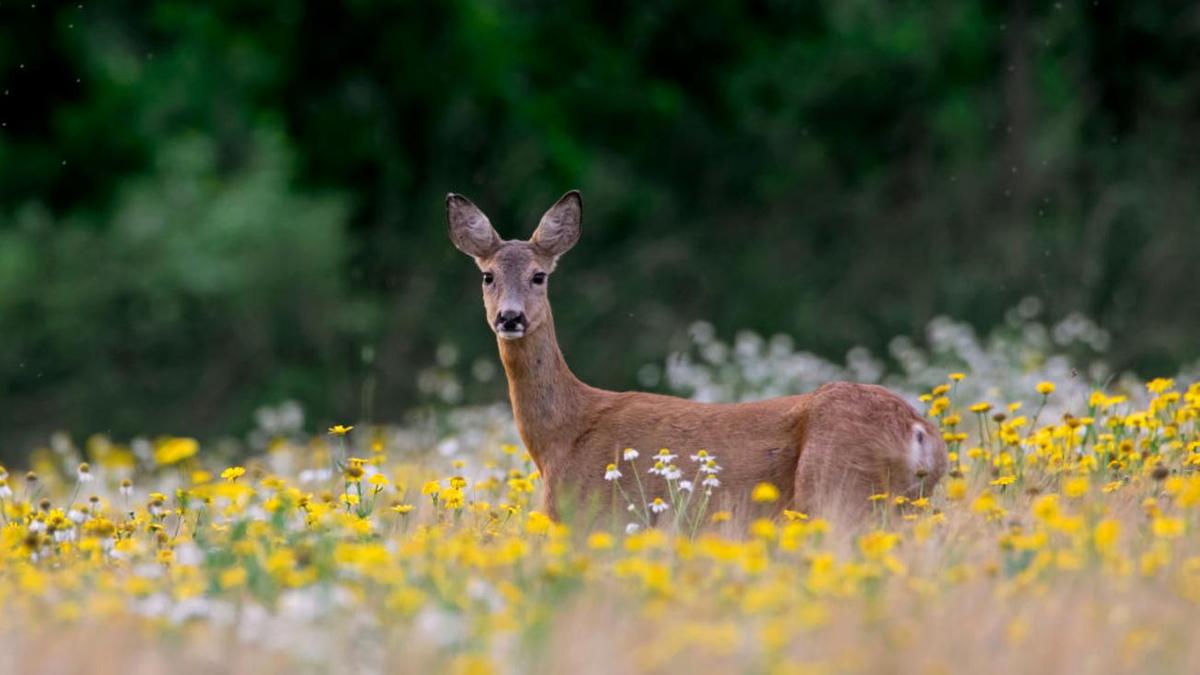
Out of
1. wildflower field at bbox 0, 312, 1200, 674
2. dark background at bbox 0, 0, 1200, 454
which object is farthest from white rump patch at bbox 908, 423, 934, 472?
dark background at bbox 0, 0, 1200, 454

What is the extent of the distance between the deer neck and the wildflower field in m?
0.39

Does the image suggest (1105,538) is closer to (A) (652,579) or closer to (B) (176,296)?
(A) (652,579)

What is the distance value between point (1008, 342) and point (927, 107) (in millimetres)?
8803

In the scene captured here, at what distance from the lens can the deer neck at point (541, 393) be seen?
689 cm

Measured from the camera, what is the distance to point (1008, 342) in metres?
11.9

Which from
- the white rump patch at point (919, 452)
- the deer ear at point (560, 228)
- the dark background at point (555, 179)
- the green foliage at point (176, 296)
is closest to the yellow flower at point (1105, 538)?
the white rump patch at point (919, 452)

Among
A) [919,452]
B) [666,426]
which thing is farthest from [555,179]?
[919,452]

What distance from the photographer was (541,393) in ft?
22.8

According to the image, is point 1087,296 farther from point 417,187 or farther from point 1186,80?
point 417,187

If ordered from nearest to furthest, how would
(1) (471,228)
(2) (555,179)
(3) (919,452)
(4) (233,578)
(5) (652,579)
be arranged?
(5) (652,579)
(4) (233,578)
(3) (919,452)
(1) (471,228)
(2) (555,179)

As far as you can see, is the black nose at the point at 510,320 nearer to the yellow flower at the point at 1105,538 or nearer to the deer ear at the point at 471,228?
the deer ear at the point at 471,228

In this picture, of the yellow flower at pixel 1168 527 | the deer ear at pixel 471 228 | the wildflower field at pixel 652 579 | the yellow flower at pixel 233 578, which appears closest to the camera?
the wildflower field at pixel 652 579

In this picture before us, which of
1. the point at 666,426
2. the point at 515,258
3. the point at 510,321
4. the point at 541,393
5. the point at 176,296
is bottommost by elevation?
the point at 666,426

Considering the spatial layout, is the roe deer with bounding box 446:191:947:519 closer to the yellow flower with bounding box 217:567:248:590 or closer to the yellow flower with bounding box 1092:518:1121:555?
the yellow flower with bounding box 1092:518:1121:555
